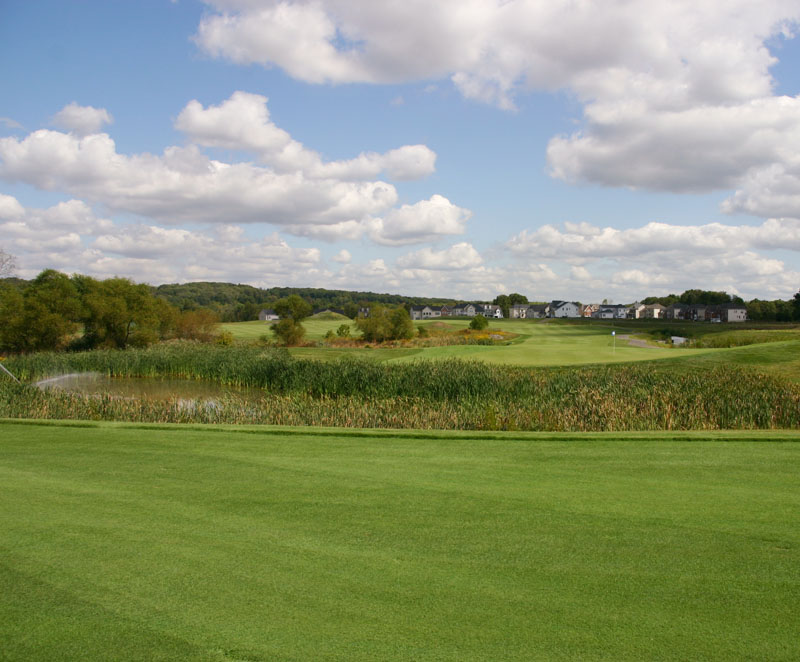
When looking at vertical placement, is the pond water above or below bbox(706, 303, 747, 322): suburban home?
below

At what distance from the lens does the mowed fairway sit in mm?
2963

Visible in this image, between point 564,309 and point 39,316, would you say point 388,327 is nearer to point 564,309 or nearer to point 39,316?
point 39,316

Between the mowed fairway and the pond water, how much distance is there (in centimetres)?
1858

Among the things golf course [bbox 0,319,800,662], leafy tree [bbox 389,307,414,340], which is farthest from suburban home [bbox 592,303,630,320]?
golf course [bbox 0,319,800,662]

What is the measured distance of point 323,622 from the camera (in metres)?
3.12

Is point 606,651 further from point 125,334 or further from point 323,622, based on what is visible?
point 125,334

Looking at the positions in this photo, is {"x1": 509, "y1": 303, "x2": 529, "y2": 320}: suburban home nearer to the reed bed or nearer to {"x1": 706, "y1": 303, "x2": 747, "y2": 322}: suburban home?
{"x1": 706, "y1": 303, "x2": 747, "y2": 322}: suburban home

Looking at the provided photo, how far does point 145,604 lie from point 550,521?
2.79 meters

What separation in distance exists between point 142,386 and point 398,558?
86.1 ft

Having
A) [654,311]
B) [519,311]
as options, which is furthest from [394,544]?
[519,311]

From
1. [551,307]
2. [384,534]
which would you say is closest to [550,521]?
[384,534]

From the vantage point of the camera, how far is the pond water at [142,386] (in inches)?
966

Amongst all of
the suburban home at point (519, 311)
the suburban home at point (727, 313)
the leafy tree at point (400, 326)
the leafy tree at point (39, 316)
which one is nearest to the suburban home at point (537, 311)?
the suburban home at point (519, 311)

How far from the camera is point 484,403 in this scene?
14.7 meters
